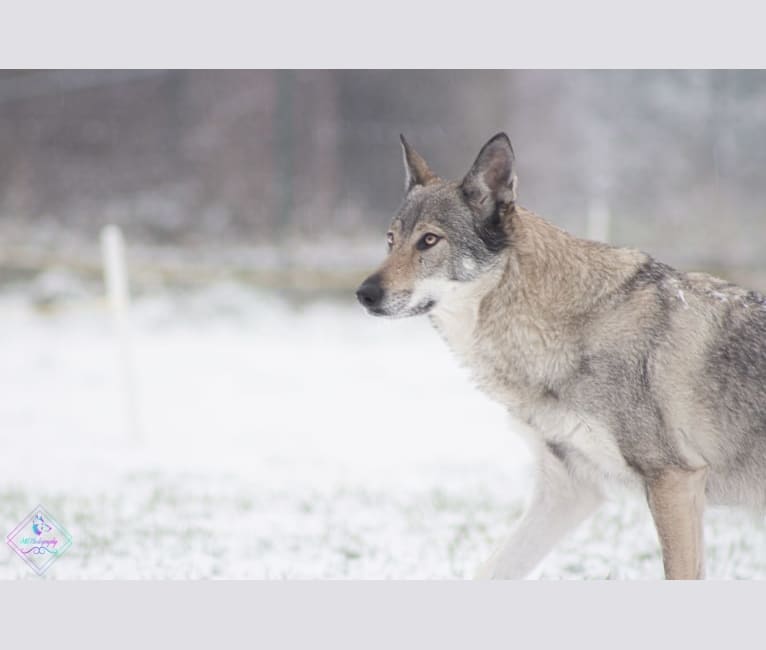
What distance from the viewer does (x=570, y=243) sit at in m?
3.54

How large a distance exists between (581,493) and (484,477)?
3110 millimetres

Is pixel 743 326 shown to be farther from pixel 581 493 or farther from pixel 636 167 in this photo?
pixel 636 167

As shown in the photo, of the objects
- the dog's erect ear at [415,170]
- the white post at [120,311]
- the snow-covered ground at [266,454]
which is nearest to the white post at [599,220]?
the snow-covered ground at [266,454]

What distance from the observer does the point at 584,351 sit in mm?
A: 3303

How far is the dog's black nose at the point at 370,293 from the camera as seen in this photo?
3342 millimetres

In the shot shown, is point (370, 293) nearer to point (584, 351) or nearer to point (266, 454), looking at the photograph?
point (584, 351)

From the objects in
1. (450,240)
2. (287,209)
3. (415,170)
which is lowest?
(450,240)

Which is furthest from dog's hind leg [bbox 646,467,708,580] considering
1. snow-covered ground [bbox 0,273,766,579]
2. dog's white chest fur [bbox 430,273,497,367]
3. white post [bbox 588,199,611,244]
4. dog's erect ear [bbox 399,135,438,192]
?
white post [bbox 588,199,611,244]

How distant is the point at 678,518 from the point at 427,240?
4.38 ft

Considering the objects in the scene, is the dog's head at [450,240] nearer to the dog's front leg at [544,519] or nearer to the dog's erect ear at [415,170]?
the dog's erect ear at [415,170]

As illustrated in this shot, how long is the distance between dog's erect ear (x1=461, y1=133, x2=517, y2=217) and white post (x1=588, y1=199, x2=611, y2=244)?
A: 794cm

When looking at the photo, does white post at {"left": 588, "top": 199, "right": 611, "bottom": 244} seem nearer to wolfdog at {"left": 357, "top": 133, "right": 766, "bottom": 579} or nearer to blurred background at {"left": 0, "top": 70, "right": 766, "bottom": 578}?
blurred background at {"left": 0, "top": 70, "right": 766, "bottom": 578}

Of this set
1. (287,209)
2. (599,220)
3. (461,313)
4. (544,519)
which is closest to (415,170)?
(461,313)

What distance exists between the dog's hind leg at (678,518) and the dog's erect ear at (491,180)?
116 cm
